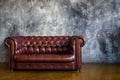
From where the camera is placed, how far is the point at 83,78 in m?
5.25

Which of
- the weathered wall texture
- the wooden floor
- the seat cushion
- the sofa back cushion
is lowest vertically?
the wooden floor

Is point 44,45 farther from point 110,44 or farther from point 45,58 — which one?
point 110,44

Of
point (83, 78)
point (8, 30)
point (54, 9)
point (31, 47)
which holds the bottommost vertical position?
point (83, 78)

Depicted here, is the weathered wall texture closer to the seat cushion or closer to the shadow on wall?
the shadow on wall

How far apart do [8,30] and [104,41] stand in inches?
106

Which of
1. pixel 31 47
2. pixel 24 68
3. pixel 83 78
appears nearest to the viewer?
pixel 83 78

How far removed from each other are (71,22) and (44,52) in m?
1.16

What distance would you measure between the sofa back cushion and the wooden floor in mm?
715

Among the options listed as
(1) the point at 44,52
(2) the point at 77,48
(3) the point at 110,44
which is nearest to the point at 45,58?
(1) the point at 44,52

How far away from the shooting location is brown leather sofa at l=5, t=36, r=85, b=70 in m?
5.84

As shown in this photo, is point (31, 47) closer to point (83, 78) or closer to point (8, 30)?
point (8, 30)

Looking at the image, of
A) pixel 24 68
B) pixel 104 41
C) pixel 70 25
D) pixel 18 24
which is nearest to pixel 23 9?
pixel 18 24

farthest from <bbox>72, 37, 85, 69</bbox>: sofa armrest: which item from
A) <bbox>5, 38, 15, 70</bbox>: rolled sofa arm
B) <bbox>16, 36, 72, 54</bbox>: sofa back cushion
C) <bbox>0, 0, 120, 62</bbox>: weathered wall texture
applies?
<bbox>5, 38, 15, 70</bbox>: rolled sofa arm

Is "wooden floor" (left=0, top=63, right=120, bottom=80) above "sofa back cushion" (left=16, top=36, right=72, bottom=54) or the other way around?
the other way around
